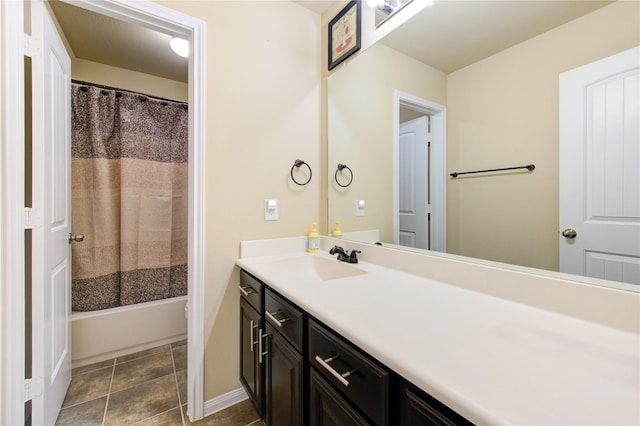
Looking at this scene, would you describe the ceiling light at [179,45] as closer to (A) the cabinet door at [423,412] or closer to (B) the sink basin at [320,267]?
(B) the sink basin at [320,267]

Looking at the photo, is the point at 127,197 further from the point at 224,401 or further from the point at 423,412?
the point at 423,412

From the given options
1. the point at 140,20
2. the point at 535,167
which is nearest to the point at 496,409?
the point at 535,167

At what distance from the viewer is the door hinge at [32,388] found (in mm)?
1132

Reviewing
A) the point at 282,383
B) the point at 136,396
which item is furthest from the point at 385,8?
the point at 136,396

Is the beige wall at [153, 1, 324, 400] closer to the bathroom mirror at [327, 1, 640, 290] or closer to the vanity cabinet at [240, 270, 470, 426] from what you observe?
the vanity cabinet at [240, 270, 470, 426]

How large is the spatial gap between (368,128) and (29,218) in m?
1.67

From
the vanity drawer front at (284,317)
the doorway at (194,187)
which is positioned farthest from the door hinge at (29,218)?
the vanity drawer front at (284,317)

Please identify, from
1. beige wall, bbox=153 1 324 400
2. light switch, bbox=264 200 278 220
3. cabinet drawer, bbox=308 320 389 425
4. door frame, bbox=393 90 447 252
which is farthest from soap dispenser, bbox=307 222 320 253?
cabinet drawer, bbox=308 320 389 425

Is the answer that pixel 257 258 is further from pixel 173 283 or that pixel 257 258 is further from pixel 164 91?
pixel 164 91

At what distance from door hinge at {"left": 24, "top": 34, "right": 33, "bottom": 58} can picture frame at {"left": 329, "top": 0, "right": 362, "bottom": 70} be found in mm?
1425

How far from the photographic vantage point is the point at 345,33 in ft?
5.20

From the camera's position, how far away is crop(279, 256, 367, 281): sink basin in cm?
140

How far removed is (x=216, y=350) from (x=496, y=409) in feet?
4.71

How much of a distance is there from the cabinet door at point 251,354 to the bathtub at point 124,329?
104cm
